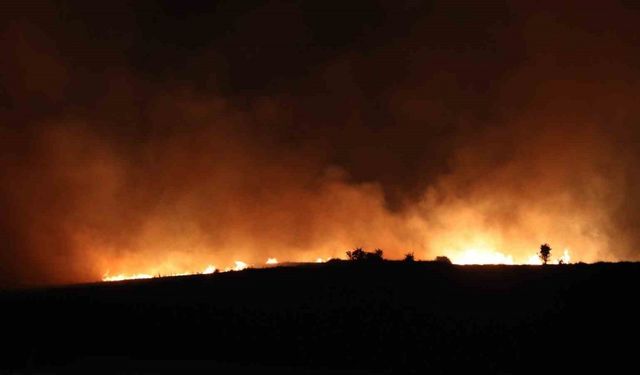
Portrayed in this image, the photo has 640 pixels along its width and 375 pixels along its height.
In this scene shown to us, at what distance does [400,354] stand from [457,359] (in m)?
1.54

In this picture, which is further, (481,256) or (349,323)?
(481,256)

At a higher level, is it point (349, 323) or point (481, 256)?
point (481, 256)

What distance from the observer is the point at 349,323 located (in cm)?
1858

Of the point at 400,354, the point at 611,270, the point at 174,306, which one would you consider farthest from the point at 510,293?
the point at 174,306

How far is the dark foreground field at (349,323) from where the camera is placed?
16.2m

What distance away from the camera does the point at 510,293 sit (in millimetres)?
20078

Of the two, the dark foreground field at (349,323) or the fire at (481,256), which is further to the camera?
the fire at (481,256)

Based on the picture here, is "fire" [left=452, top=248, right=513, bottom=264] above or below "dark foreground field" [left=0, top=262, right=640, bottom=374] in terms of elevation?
above

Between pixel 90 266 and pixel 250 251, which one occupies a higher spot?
pixel 250 251

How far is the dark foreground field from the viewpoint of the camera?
16250 millimetres

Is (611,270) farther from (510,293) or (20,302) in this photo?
(20,302)

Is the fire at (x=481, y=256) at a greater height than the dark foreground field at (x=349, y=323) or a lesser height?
greater

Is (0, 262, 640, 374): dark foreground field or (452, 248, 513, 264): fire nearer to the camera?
(0, 262, 640, 374): dark foreground field

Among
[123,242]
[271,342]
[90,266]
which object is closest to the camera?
[271,342]
